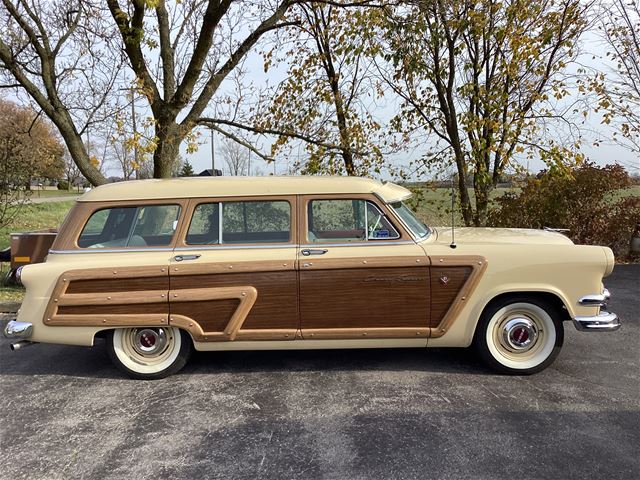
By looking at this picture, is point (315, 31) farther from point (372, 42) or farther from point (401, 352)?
point (401, 352)

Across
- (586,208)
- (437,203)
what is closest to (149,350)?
(437,203)

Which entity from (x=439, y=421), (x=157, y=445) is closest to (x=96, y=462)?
(x=157, y=445)

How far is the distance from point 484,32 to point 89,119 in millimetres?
6882

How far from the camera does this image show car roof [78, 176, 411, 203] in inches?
156

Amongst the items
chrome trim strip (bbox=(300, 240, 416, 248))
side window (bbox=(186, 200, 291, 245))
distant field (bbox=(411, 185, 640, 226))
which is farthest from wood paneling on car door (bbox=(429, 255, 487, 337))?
distant field (bbox=(411, 185, 640, 226))

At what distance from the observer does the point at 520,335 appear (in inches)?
152

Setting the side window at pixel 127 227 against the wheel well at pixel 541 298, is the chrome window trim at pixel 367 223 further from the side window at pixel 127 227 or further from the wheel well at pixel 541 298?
the side window at pixel 127 227

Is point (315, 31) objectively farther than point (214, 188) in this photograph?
Yes

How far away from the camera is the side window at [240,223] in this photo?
394 centimetres

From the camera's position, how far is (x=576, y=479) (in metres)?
2.51

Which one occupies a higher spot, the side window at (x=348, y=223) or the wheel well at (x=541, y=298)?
the side window at (x=348, y=223)

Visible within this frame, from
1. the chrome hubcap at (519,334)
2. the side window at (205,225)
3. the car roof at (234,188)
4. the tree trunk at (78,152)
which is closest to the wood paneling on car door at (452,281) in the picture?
the chrome hubcap at (519,334)

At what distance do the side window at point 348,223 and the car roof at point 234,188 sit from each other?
4.7 inches

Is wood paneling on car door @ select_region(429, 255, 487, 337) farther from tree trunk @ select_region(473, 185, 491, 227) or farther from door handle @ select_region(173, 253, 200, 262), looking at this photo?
tree trunk @ select_region(473, 185, 491, 227)
